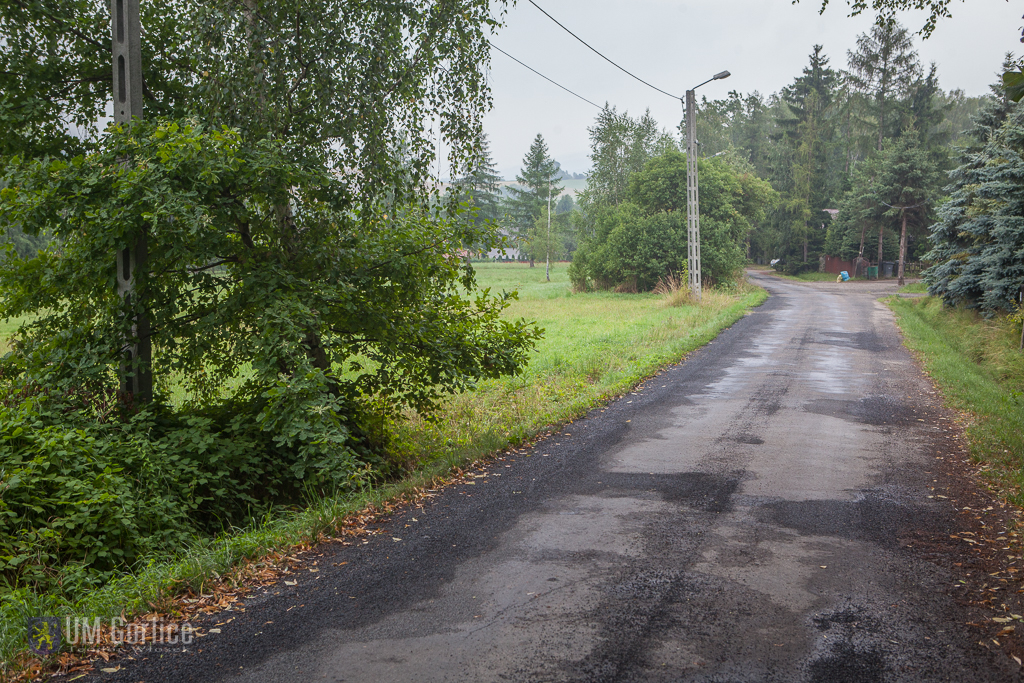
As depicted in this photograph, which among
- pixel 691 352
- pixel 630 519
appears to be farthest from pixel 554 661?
pixel 691 352

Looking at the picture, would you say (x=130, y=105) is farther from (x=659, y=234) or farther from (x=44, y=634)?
(x=659, y=234)

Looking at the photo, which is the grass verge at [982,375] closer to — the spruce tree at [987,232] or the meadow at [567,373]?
the spruce tree at [987,232]

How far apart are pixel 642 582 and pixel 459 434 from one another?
4.70 metres

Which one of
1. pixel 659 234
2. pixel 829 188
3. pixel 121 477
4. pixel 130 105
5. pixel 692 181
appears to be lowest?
pixel 121 477

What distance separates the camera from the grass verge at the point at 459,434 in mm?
4273

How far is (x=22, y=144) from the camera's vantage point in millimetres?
6996

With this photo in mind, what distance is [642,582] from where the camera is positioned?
4504 mm

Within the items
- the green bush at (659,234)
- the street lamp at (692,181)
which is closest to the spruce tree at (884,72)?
the green bush at (659,234)

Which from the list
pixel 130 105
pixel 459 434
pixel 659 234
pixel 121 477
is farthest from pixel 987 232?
pixel 121 477

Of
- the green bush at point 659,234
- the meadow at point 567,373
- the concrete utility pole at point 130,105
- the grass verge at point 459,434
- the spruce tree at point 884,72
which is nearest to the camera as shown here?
the grass verge at point 459,434

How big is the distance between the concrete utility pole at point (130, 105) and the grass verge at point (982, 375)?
8.10m

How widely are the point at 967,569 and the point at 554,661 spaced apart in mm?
3072

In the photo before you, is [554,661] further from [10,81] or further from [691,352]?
[691,352]

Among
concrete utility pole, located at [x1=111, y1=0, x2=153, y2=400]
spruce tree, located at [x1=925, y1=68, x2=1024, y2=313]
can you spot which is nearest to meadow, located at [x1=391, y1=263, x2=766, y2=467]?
concrete utility pole, located at [x1=111, y1=0, x2=153, y2=400]
